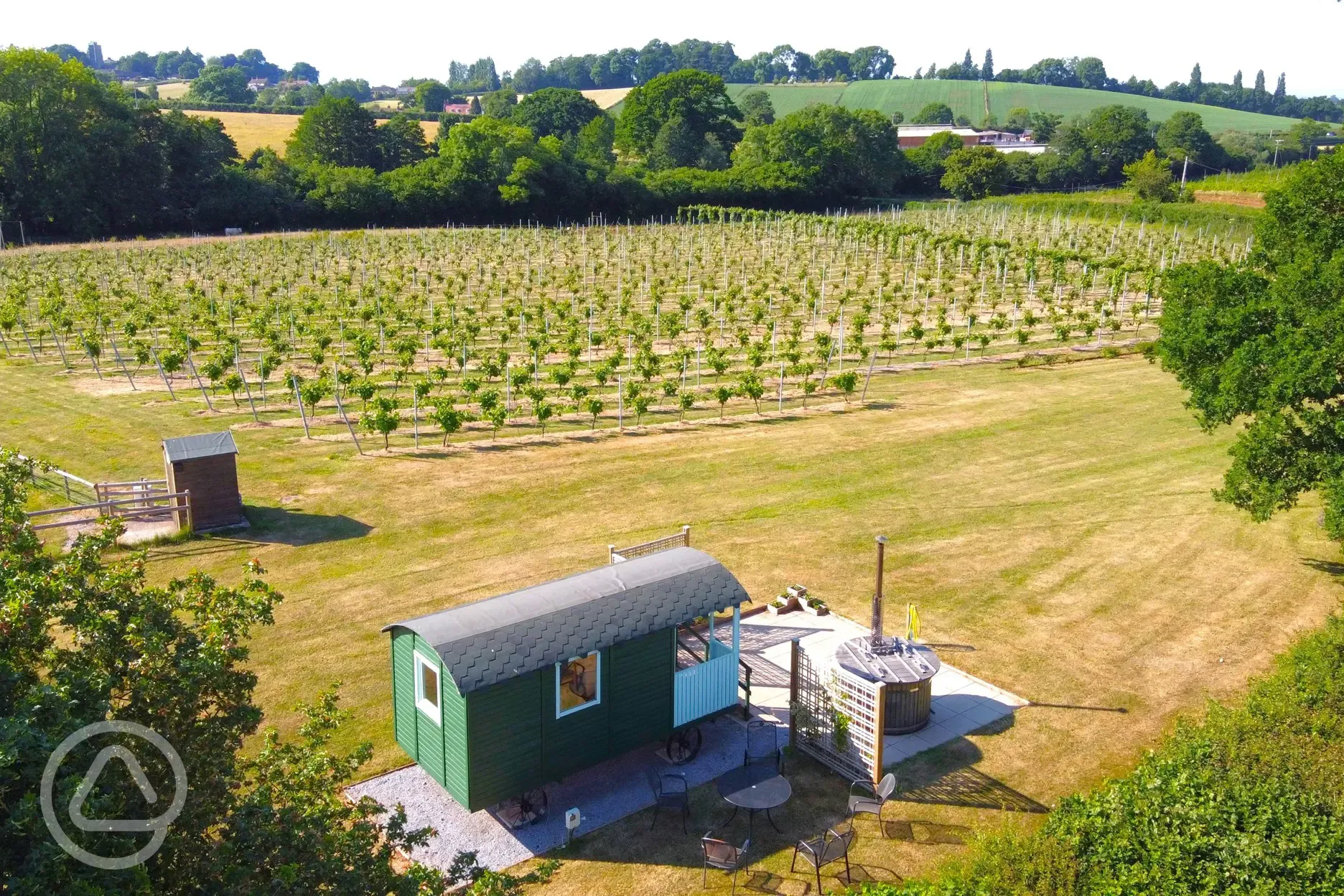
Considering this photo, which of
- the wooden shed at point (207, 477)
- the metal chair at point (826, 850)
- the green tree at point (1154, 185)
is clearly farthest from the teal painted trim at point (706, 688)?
the green tree at point (1154, 185)

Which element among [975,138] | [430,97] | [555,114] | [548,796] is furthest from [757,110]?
[548,796]

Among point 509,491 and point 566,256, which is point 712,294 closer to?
point 566,256

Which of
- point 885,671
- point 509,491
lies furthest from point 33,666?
→ point 509,491

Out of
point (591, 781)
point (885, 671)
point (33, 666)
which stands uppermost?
point (33, 666)

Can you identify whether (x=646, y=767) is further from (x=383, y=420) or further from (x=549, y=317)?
(x=549, y=317)

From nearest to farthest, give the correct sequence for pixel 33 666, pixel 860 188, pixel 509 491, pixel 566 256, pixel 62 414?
pixel 33 666
pixel 509 491
pixel 62 414
pixel 566 256
pixel 860 188

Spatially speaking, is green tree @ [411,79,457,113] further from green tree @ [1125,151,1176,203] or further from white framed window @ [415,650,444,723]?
Result: white framed window @ [415,650,444,723]
